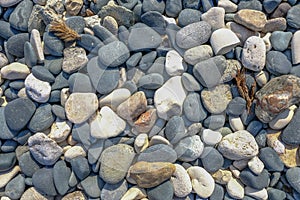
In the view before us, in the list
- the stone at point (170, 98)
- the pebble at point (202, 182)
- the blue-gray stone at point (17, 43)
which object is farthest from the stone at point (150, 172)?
the blue-gray stone at point (17, 43)

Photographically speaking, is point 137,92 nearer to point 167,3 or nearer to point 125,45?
point 125,45

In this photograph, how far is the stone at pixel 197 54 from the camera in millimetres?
1562

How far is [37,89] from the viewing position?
5.09 feet

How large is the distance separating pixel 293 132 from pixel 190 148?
0.45m

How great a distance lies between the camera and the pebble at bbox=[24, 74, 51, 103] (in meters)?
1.55

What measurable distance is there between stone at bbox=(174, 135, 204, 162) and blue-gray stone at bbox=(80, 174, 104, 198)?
375 millimetres

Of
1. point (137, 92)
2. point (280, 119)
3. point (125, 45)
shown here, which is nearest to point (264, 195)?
point (280, 119)

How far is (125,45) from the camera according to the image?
1.58m

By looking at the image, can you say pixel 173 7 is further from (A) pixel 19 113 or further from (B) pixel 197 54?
(A) pixel 19 113

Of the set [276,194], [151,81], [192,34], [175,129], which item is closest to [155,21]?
[192,34]

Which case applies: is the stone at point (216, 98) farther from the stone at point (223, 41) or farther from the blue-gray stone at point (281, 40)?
the blue-gray stone at point (281, 40)

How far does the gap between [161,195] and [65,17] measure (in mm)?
946

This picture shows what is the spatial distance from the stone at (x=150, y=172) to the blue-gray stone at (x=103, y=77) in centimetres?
36

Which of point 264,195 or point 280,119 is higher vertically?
point 280,119
